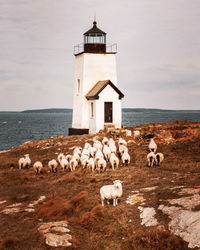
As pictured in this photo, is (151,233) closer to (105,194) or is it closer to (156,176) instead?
(105,194)

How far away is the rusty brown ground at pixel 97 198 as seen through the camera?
10.2m

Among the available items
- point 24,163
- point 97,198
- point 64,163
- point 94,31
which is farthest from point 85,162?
point 94,31

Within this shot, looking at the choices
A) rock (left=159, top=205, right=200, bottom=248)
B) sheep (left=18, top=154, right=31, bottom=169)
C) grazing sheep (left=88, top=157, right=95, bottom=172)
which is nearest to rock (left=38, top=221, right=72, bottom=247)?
rock (left=159, top=205, right=200, bottom=248)

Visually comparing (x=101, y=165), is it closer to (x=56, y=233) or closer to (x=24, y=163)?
(x=24, y=163)

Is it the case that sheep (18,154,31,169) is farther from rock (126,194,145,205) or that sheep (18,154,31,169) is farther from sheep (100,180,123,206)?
sheep (100,180,123,206)

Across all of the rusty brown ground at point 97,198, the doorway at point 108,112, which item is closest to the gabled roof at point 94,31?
the doorway at point 108,112

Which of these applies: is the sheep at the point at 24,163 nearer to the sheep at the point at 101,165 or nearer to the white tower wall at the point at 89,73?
the sheep at the point at 101,165

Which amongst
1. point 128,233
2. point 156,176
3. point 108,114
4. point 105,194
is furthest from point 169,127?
point 128,233

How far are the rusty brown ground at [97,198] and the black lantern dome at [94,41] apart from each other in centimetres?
1450

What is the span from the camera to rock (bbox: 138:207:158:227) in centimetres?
1078

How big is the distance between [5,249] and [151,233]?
374cm

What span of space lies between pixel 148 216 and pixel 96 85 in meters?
26.8

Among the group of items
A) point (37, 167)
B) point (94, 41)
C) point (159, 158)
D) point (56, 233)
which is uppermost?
point (94, 41)

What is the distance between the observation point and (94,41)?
37.8 m
